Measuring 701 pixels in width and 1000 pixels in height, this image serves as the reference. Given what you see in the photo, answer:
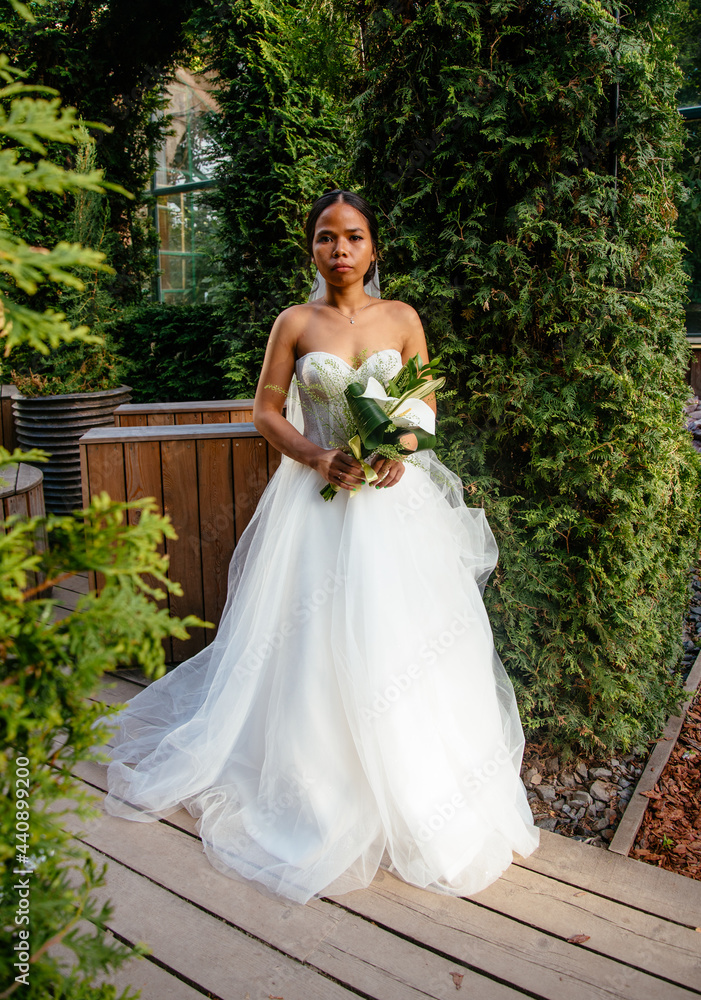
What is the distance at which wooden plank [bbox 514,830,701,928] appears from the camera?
199 centimetres

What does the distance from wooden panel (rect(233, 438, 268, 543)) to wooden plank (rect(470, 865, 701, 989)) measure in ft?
A: 6.09

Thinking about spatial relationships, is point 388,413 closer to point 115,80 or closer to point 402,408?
point 402,408

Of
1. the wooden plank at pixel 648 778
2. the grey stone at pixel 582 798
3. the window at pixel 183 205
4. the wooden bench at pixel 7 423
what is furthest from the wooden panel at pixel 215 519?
the window at pixel 183 205

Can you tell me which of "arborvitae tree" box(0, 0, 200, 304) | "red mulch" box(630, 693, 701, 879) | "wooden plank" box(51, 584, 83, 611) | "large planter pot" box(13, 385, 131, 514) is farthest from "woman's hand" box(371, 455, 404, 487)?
"arborvitae tree" box(0, 0, 200, 304)

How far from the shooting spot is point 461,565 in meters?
2.43

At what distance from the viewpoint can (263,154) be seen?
5949 mm

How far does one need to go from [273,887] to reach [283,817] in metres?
0.23

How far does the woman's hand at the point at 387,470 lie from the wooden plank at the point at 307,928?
1.26 meters

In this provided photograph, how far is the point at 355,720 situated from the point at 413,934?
1.91 feet

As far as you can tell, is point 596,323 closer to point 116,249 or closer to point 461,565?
point 461,565

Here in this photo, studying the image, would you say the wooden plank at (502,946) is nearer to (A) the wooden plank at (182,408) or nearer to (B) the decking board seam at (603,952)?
(B) the decking board seam at (603,952)

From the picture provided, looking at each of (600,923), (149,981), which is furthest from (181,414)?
(600,923)

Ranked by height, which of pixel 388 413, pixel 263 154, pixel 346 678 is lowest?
pixel 346 678

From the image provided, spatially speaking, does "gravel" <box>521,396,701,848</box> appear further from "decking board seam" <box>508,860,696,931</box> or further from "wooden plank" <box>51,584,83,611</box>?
"wooden plank" <box>51,584,83,611</box>
